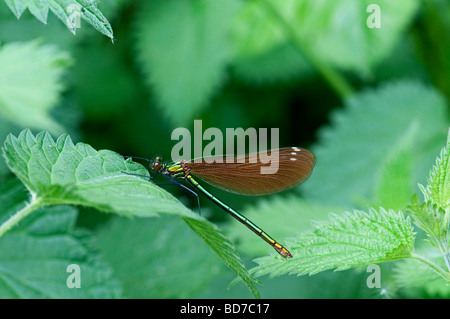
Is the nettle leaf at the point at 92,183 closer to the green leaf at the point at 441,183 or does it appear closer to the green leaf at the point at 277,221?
the green leaf at the point at 441,183

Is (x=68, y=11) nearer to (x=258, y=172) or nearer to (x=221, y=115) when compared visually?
(x=258, y=172)

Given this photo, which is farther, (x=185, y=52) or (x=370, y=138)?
(x=185, y=52)

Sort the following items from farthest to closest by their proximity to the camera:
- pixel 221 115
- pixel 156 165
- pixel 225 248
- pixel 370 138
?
pixel 221 115 < pixel 370 138 < pixel 156 165 < pixel 225 248

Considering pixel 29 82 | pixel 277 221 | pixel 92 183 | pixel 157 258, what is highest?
pixel 29 82

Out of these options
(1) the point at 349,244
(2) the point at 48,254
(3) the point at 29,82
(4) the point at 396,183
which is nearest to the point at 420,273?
(1) the point at 349,244
